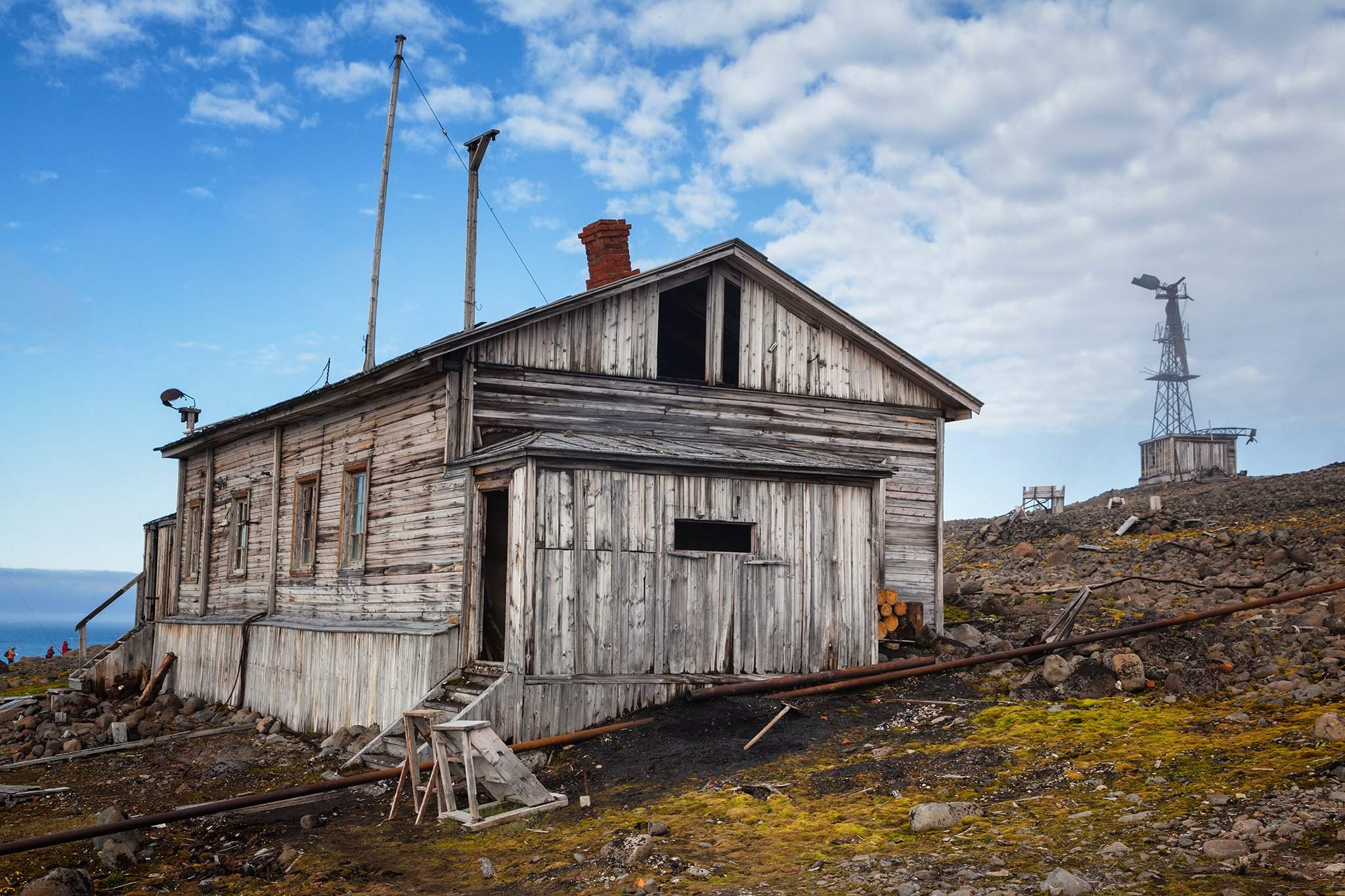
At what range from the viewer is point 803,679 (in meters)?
13.9

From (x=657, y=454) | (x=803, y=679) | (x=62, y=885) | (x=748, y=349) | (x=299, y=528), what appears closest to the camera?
(x=62, y=885)

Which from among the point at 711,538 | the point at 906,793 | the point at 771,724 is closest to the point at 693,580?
the point at 771,724

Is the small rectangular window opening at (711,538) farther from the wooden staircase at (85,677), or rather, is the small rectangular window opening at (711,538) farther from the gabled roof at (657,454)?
the wooden staircase at (85,677)

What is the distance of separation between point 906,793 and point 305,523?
13.3 metres

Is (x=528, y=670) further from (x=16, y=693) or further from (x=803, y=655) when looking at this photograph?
(x=16, y=693)

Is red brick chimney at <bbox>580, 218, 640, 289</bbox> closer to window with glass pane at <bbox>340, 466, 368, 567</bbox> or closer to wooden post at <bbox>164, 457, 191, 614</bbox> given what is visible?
window with glass pane at <bbox>340, 466, 368, 567</bbox>

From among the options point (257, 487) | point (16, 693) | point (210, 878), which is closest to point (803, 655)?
point (210, 878)

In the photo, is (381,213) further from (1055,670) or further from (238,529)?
(1055,670)

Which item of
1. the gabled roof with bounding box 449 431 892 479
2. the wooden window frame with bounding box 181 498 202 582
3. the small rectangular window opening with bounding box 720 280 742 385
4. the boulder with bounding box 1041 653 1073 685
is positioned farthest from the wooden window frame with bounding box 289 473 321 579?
the boulder with bounding box 1041 653 1073 685

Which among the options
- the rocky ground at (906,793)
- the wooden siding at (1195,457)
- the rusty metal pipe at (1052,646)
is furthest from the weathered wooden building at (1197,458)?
the rusty metal pipe at (1052,646)

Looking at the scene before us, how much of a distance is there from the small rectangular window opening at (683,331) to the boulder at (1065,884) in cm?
1101

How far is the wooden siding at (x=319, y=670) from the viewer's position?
1410 centimetres

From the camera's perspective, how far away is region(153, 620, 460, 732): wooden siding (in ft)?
46.3

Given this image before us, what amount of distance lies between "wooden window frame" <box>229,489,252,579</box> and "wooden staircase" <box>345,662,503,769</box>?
9.46 m
